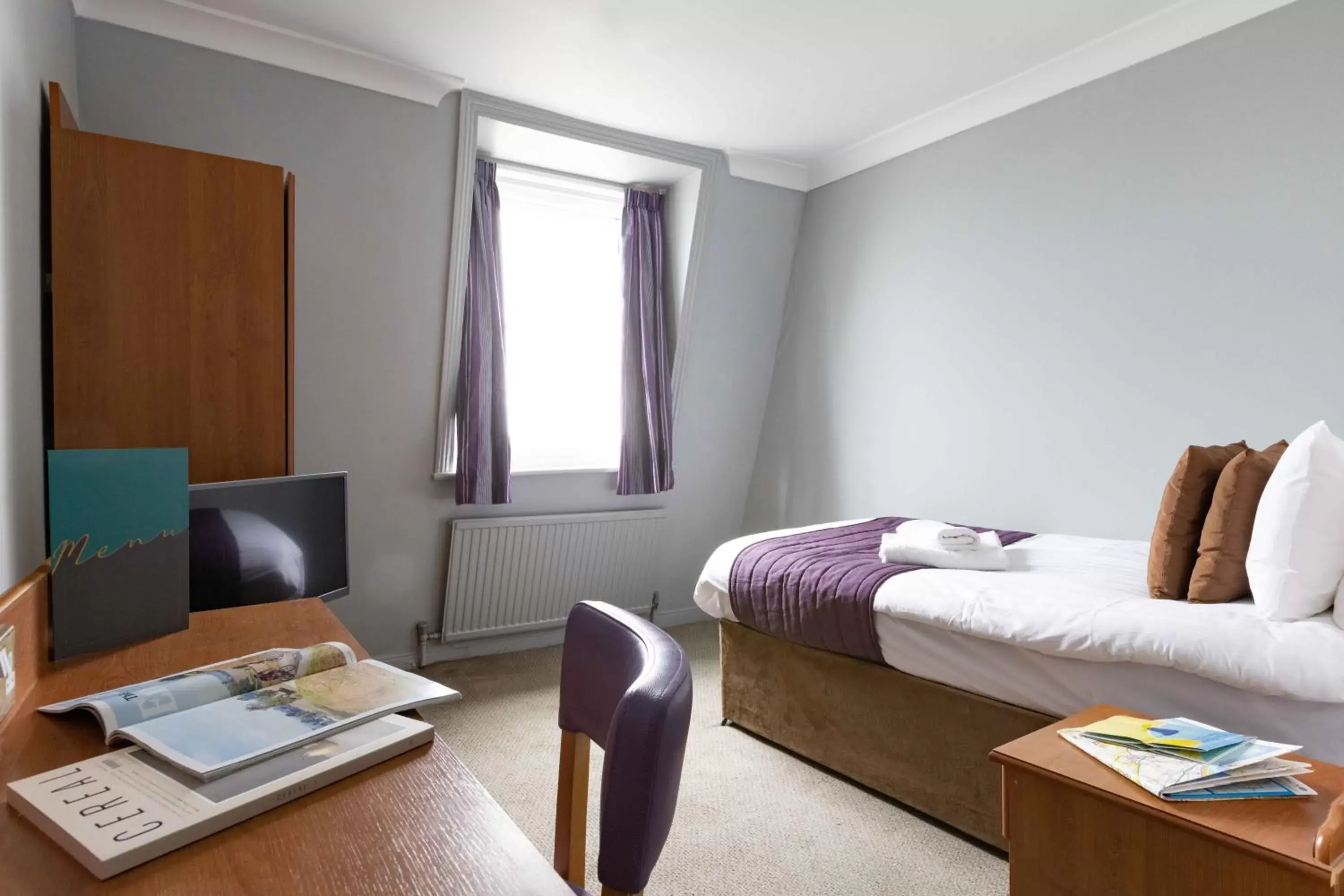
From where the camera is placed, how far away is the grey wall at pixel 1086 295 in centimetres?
245

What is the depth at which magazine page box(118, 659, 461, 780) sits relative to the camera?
800mm

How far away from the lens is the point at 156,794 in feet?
2.44

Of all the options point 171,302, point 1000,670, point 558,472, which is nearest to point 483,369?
point 558,472

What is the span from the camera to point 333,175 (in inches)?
119

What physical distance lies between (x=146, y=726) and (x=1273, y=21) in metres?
3.34

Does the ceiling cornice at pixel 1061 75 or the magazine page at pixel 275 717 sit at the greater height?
the ceiling cornice at pixel 1061 75

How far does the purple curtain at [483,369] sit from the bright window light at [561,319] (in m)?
0.12

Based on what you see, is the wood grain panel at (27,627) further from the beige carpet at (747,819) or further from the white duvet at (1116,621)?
the white duvet at (1116,621)

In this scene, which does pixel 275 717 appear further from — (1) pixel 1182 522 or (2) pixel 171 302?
(1) pixel 1182 522

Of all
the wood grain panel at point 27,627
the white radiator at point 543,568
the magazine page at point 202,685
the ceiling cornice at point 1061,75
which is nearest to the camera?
the magazine page at point 202,685

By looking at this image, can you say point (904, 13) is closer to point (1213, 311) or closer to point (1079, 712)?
point (1213, 311)

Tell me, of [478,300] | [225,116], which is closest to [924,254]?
[478,300]

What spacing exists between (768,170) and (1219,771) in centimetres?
332

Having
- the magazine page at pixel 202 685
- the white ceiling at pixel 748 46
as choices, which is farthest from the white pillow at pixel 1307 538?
the magazine page at pixel 202 685
